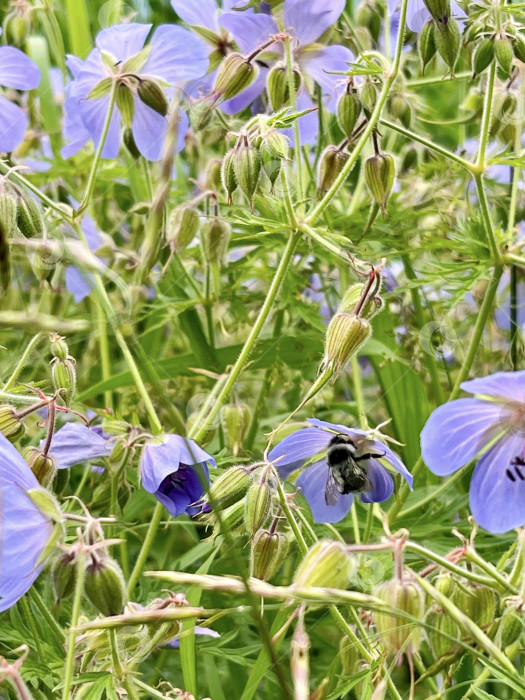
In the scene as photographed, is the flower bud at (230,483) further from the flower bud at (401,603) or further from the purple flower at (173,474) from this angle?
the flower bud at (401,603)

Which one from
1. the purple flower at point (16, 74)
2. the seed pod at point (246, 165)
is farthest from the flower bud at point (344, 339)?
the purple flower at point (16, 74)

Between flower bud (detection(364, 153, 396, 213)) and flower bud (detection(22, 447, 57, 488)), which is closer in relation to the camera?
flower bud (detection(22, 447, 57, 488))

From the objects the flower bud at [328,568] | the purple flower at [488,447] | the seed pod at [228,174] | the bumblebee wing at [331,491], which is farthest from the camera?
the seed pod at [228,174]

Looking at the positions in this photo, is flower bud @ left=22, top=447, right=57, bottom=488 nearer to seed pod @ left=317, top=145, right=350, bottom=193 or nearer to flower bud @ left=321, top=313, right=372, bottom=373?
flower bud @ left=321, top=313, right=372, bottom=373

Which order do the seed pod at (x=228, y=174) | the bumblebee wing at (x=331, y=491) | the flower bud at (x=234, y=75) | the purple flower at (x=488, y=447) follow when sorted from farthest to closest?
the flower bud at (x=234, y=75) → the seed pod at (x=228, y=174) → the bumblebee wing at (x=331, y=491) → the purple flower at (x=488, y=447)

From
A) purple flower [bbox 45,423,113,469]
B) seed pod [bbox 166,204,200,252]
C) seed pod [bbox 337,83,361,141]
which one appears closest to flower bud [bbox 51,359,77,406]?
purple flower [bbox 45,423,113,469]

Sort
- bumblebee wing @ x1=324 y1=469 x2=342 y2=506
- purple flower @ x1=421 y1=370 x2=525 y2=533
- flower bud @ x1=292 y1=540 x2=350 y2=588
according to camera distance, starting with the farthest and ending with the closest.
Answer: bumblebee wing @ x1=324 y1=469 x2=342 y2=506
purple flower @ x1=421 y1=370 x2=525 y2=533
flower bud @ x1=292 y1=540 x2=350 y2=588

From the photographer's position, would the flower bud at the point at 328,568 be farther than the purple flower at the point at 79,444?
No
